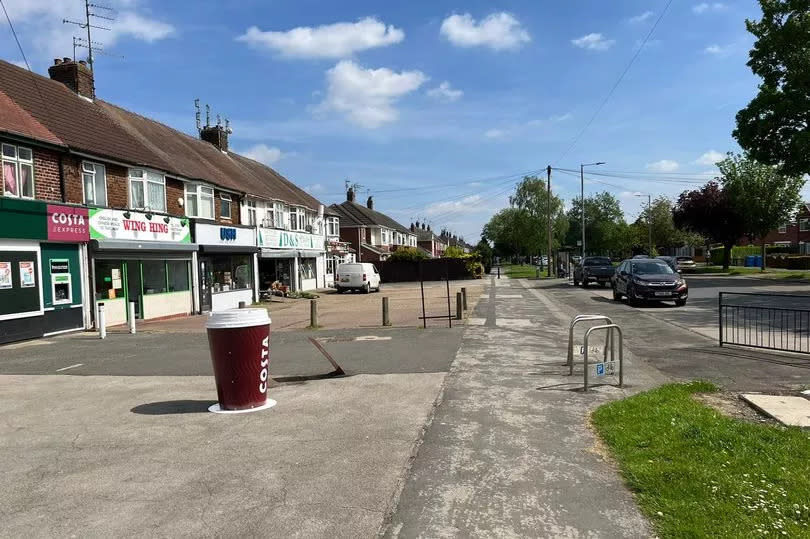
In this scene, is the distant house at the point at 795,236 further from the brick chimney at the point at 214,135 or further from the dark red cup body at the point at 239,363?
the dark red cup body at the point at 239,363

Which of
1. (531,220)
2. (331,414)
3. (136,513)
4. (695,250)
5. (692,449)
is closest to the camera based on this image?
(136,513)

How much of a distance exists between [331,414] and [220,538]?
292 centimetres

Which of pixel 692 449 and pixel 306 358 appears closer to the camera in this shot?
pixel 692 449

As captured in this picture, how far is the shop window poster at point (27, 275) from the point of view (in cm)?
1480

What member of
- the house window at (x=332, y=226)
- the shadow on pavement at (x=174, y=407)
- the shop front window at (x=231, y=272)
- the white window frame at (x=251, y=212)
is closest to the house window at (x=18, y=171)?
the shop front window at (x=231, y=272)

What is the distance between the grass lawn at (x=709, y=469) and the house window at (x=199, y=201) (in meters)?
21.0

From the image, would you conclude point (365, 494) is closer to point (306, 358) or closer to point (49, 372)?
point (306, 358)

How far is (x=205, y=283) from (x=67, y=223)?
7.94 meters

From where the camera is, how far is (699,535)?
11.1 feet

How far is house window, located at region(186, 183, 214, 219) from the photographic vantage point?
933 inches

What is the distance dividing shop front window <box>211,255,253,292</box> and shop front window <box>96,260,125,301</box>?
5.92m

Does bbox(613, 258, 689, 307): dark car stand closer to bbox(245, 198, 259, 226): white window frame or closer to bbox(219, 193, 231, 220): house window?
bbox(219, 193, 231, 220): house window

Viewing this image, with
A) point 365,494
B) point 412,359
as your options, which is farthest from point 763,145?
point 365,494

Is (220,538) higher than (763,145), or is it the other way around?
(763,145)
